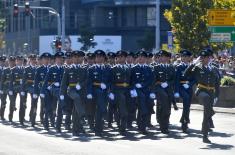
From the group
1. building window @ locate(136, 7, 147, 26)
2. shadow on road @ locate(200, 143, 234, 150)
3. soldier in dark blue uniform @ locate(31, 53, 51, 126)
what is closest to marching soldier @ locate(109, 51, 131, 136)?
soldier in dark blue uniform @ locate(31, 53, 51, 126)

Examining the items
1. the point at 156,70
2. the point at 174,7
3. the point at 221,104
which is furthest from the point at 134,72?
the point at 174,7

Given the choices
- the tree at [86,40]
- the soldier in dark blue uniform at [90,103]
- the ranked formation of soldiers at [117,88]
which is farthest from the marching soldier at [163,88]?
the tree at [86,40]

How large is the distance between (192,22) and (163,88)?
1581 cm

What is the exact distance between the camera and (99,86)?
61.7ft

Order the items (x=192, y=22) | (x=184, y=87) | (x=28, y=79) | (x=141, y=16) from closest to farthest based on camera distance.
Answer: (x=184, y=87)
(x=28, y=79)
(x=192, y=22)
(x=141, y=16)

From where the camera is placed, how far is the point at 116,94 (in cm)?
1898

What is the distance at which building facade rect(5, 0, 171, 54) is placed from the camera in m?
86.5

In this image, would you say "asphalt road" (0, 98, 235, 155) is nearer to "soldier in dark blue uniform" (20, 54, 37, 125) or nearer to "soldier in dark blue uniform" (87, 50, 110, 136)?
"soldier in dark blue uniform" (87, 50, 110, 136)

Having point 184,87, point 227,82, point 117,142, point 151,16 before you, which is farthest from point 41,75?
point 151,16

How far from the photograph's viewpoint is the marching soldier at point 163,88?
62.9ft

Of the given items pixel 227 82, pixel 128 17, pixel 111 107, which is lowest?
pixel 111 107

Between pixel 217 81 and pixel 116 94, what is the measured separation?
9.93 ft

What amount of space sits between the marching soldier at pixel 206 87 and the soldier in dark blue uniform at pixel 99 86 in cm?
274

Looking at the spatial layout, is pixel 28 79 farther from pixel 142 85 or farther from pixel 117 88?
pixel 142 85
